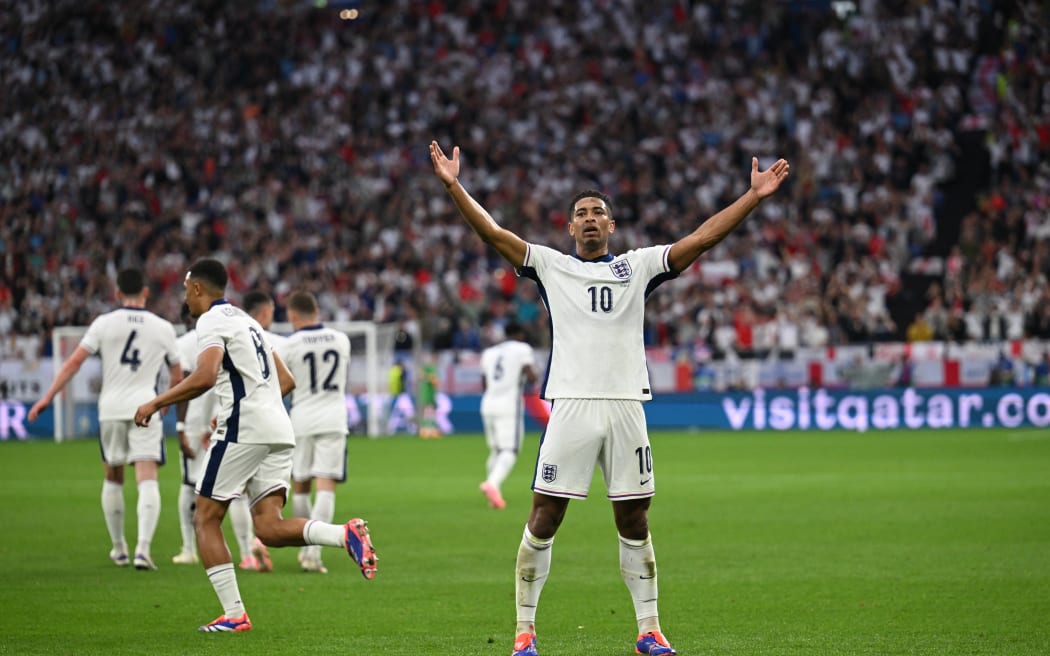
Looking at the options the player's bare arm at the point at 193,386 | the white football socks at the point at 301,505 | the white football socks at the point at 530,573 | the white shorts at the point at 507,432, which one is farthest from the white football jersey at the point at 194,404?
the white football socks at the point at 530,573

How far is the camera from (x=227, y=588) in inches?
334

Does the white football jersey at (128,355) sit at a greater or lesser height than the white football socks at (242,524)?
greater

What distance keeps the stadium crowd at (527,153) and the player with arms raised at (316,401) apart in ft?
66.2

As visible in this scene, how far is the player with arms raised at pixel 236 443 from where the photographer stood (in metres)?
8.47

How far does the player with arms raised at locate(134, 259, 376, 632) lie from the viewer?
333 inches

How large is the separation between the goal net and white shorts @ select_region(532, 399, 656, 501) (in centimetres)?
2266

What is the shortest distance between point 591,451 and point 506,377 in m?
10.6

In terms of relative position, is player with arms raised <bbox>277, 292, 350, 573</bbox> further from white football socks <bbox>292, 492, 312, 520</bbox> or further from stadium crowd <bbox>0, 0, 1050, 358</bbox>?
stadium crowd <bbox>0, 0, 1050, 358</bbox>

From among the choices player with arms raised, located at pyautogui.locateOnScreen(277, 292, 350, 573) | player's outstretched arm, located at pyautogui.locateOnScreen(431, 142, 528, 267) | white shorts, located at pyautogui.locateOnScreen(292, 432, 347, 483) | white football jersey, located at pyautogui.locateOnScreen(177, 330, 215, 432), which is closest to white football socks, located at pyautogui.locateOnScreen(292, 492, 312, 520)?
player with arms raised, located at pyautogui.locateOnScreen(277, 292, 350, 573)

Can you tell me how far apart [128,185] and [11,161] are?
3045 millimetres

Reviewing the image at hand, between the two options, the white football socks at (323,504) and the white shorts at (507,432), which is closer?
the white football socks at (323,504)

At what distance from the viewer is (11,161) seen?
1478 inches

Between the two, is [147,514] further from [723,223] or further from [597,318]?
[723,223]

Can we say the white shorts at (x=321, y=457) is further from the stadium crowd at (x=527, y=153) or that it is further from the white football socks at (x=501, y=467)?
the stadium crowd at (x=527, y=153)
